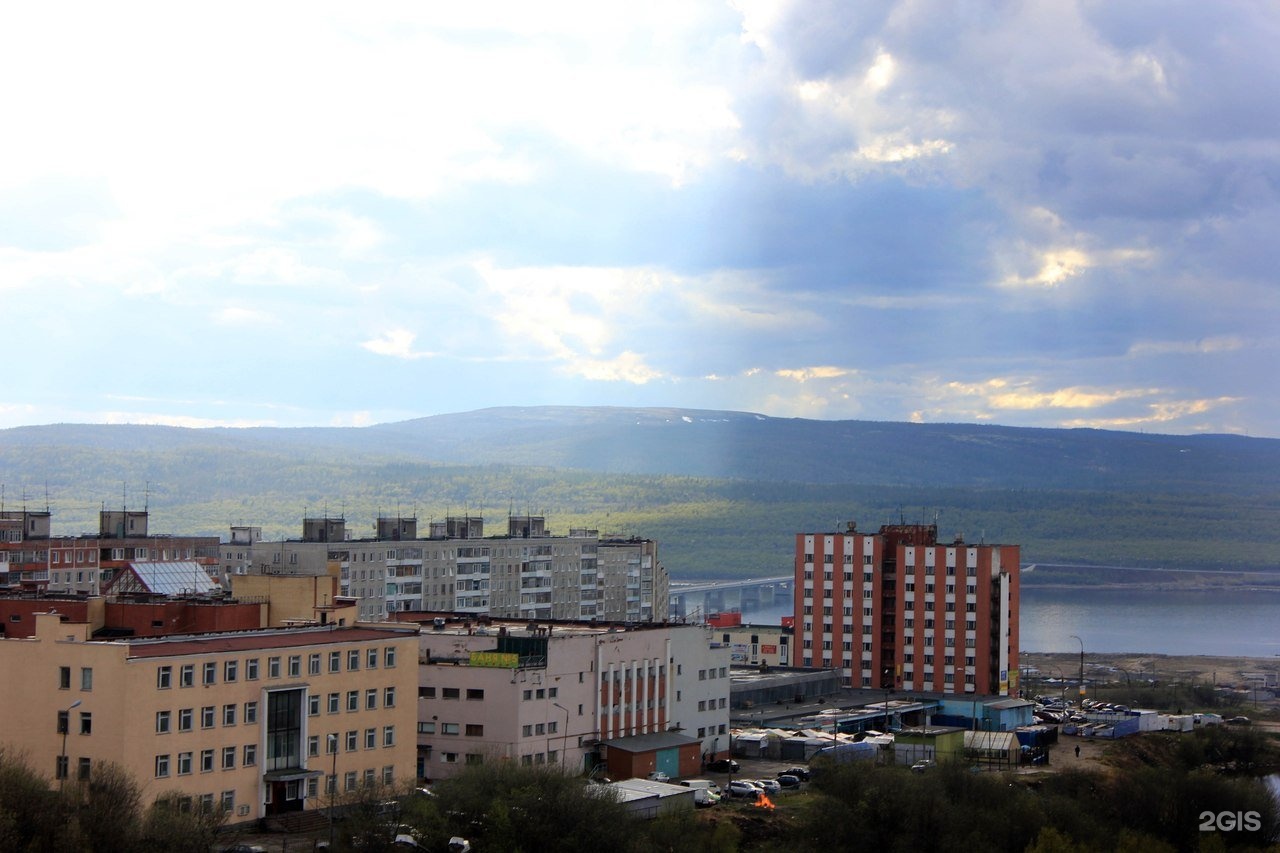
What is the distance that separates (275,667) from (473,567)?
3660cm

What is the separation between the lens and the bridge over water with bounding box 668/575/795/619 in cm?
10972

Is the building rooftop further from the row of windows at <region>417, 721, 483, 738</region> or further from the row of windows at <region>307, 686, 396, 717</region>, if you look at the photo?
the row of windows at <region>417, 721, 483, 738</region>

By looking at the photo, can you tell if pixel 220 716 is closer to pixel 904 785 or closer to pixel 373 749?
pixel 373 749

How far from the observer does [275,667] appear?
87.4 ft

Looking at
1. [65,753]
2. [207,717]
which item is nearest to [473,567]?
[207,717]

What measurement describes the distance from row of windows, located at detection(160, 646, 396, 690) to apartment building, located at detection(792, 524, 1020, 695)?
2655cm

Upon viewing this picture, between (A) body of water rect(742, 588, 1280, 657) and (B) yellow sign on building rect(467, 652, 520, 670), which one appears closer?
(B) yellow sign on building rect(467, 652, 520, 670)

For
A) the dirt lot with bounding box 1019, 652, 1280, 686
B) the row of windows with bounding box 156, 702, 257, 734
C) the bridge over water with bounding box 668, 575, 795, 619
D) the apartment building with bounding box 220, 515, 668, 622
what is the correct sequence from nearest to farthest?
the row of windows with bounding box 156, 702, 257, 734, the apartment building with bounding box 220, 515, 668, 622, the dirt lot with bounding box 1019, 652, 1280, 686, the bridge over water with bounding box 668, 575, 795, 619

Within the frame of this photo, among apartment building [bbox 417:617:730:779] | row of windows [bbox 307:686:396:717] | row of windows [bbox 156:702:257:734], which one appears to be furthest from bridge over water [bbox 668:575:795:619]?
row of windows [bbox 156:702:257:734]

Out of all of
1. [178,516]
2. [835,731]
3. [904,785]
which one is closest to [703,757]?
[835,731]

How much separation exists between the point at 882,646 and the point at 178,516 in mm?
109646

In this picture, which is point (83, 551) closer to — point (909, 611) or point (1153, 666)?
point (909, 611)

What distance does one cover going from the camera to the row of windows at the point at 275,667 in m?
24.9

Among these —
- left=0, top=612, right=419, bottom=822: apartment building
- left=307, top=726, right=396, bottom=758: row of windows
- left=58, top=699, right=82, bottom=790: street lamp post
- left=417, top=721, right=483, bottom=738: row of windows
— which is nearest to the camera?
left=0, top=612, right=419, bottom=822: apartment building
